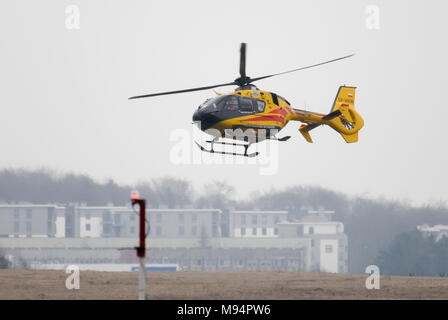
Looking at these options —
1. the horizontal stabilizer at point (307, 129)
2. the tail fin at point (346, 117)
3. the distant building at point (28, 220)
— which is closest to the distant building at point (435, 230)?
the distant building at point (28, 220)

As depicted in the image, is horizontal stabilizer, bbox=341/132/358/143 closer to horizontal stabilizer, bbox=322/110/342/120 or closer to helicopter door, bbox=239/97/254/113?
horizontal stabilizer, bbox=322/110/342/120

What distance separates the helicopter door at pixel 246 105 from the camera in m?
35.8

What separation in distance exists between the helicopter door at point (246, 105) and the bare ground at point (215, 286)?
267 inches

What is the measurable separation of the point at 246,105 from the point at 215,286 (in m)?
8.85

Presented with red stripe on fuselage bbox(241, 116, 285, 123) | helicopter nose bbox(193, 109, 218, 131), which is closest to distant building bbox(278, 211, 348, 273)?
red stripe on fuselage bbox(241, 116, 285, 123)

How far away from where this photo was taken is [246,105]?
118 ft

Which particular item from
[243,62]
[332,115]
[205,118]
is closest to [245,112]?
[205,118]

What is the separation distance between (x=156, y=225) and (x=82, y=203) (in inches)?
606

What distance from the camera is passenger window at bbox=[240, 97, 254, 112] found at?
35844 millimetres

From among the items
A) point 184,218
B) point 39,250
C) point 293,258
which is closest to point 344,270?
point 293,258

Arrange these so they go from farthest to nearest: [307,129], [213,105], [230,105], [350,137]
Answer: [350,137], [307,129], [230,105], [213,105]

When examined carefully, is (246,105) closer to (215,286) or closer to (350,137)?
(215,286)

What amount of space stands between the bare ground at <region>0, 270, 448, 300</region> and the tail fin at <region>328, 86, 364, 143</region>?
9.30 metres

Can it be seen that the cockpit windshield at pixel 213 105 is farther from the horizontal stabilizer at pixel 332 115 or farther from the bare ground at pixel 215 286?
the horizontal stabilizer at pixel 332 115
